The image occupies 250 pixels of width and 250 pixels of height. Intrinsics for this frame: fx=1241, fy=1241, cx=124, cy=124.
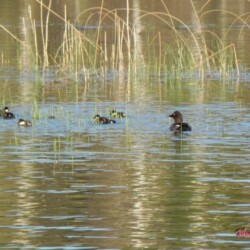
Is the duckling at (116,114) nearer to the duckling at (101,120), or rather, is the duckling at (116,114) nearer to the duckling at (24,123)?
the duckling at (101,120)

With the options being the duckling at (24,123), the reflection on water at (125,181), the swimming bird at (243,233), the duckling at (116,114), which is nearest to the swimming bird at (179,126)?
the reflection on water at (125,181)

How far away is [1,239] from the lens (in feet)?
38.4

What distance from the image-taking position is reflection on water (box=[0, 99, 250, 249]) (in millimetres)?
11914

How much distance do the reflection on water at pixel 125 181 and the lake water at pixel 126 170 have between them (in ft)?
0.04

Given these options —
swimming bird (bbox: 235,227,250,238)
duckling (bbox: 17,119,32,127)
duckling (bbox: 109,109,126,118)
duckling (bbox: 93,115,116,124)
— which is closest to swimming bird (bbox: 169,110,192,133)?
duckling (bbox: 93,115,116,124)

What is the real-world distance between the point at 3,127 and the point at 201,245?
915 cm

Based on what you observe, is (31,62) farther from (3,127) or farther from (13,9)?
(13,9)

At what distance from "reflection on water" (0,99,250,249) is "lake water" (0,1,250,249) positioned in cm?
1

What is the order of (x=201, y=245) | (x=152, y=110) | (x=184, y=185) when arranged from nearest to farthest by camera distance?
(x=201, y=245), (x=184, y=185), (x=152, y=110)

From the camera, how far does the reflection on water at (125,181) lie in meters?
11.9

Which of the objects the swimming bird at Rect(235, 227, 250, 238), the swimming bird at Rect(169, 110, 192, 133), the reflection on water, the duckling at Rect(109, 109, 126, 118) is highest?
the duckling at Rect(109, 109, 126, 118)

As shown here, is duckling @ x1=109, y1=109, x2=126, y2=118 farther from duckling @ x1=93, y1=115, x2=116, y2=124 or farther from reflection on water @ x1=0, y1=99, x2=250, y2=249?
duckling @ x1=93, y1=115, x2=116, y2=124

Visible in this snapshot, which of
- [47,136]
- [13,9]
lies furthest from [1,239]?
[13,9]

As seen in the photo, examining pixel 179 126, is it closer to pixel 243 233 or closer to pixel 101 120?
pixel 101 120
